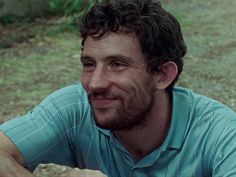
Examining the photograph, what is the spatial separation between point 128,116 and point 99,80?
16cm

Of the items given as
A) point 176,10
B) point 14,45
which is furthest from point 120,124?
point 176,10

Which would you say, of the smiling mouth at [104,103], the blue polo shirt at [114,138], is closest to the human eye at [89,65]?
the smiling mouth at [104,103]

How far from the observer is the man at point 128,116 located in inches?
92.1

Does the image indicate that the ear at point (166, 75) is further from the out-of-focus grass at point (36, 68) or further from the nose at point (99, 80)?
the out-of-focus grass at point (36, 68)

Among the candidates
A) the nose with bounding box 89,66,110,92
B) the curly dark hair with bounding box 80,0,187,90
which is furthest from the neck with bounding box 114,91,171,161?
the nose with bounding box 89,66,110,92

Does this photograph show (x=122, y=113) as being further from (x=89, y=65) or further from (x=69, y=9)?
(x=69, y=9)

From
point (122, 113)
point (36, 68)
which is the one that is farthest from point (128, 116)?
point (36, 68)

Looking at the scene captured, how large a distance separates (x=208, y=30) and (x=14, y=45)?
2.11 m

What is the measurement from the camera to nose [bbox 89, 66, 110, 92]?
7.52 ft

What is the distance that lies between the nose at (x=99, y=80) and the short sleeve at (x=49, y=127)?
0.27 meters

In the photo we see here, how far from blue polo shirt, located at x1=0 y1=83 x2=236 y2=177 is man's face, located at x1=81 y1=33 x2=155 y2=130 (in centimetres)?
18

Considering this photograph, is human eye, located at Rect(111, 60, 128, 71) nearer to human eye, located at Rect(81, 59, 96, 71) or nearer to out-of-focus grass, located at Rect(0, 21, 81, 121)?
human eye, located at Rect(81, 59, 96, 71)

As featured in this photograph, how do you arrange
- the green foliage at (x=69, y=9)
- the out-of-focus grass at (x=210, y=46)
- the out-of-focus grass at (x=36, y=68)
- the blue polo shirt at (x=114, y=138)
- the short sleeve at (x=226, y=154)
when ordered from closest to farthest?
1. the short sleeve at (x=226, y=154)
2. the blue polo shirt at (x=114, y=138)
3. the out-of-focus grass at (x=36, y=68)
4. the out-of-focus grass at (x=210, y=46)
5. the green foliage at (x=69, y=9)

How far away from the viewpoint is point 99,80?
230 centimetres
